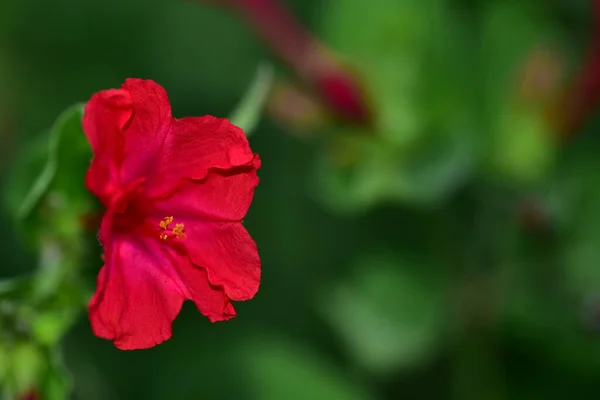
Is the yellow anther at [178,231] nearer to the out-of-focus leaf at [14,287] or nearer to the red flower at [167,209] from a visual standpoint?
the red flower at [167,209]

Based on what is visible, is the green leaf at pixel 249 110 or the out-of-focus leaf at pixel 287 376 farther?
the out-of-focus leaf at pixel 287 376

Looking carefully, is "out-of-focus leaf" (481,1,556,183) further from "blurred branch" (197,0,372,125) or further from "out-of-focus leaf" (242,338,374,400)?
"out-of-focus leaf" (242,338,374,400)

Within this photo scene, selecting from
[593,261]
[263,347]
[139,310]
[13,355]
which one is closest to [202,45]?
[263,347]

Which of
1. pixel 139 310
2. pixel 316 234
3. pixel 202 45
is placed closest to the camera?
pixel 139 310

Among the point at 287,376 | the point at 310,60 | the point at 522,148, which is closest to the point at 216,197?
the point at 310,60

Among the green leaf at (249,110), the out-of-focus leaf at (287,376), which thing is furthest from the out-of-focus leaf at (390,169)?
the green leaf at (249,110)

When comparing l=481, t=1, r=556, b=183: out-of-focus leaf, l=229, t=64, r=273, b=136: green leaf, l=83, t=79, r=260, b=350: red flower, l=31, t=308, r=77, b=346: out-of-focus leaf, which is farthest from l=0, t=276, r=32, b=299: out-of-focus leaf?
l=481, t=1, r=556, b=183: out-of-focus leaf

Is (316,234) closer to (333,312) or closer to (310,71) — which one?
(333,312)

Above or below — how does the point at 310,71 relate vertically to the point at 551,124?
below
